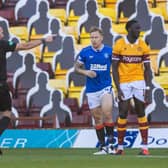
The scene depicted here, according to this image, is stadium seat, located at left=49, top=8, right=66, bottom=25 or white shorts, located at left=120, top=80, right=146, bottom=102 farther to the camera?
stadium seat, located at left=49, top=8, right=66, bottom=25

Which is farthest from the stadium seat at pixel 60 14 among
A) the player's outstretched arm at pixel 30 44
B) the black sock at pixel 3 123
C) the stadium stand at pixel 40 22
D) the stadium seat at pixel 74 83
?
the black sock at pixel 3 123

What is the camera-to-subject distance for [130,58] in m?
10.1

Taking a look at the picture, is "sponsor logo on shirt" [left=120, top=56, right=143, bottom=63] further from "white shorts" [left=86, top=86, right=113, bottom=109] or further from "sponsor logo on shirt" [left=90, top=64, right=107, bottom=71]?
"white shorts" [left=86, top=86, right=113, bottom=109]

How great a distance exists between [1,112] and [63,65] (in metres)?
5.86

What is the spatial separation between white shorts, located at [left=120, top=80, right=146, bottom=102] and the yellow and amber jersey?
6 centimetres

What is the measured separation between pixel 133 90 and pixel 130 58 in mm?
461

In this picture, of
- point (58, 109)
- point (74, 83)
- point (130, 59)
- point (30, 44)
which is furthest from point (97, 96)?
point (74, 83)

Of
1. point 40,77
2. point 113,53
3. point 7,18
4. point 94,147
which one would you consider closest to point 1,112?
point 113,53

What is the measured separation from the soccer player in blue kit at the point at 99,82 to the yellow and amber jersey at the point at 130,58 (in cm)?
46

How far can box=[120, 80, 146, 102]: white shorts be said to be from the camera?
400 inches

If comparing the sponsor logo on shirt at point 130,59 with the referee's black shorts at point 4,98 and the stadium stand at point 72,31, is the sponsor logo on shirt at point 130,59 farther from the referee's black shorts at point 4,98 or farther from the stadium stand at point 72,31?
the stadium stand at point 72,31

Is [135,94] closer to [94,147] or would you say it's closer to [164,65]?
[94,147]

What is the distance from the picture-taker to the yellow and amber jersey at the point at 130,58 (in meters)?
10.1

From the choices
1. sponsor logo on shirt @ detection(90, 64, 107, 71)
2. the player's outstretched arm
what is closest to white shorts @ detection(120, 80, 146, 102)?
sponsor logo on shirt @ detection(90, 64, 107, 71)
